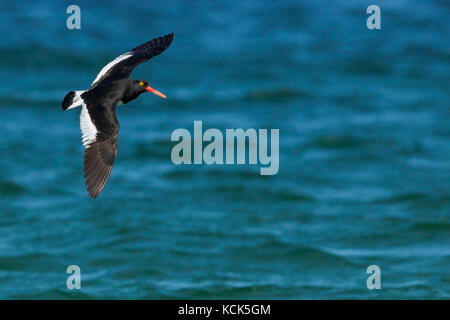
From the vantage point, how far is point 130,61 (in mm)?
11484

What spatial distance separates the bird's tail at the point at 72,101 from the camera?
32.6 feet

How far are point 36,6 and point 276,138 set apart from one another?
9.18 meters

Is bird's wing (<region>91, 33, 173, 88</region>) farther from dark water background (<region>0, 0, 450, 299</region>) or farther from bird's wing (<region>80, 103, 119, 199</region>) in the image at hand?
dark water background (<region>0, 0, 450, 299</region>)

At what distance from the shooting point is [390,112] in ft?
75.5

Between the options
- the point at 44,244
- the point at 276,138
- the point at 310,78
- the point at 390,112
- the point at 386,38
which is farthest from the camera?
the point at 386,38

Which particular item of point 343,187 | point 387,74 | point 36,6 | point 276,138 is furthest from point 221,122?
point 36,6

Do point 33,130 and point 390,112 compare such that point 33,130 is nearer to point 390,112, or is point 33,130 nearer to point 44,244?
point 44,244
